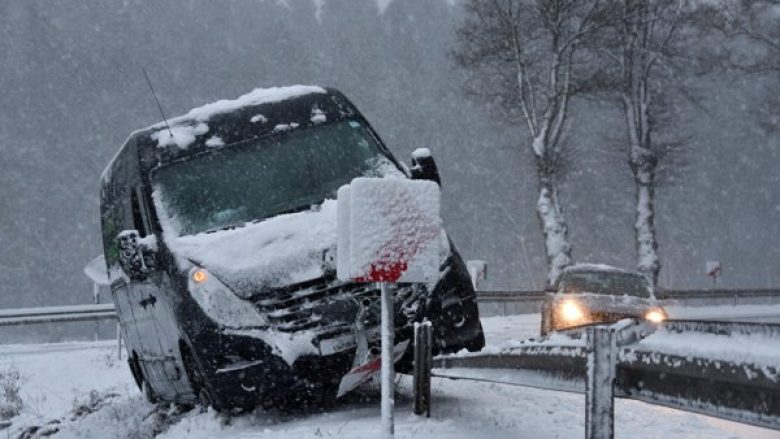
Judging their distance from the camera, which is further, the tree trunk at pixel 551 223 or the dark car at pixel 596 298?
the tree trunk at pixel 551 223

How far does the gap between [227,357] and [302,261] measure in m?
0.90

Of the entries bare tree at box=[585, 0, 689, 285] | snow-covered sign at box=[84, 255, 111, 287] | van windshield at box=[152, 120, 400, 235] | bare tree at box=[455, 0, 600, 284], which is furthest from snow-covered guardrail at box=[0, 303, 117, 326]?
bare tree at box=[585, 0, 689, 285]

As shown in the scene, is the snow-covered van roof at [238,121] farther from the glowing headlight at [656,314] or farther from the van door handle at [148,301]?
the glowing headlight at [656,314]

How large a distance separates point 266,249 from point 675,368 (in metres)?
3.78

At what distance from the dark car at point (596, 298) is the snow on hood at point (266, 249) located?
281 inches

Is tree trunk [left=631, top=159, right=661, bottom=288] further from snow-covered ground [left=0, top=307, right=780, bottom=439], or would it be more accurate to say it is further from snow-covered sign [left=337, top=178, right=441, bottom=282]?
snow-covered sign [left=337, top=178, right=441, bottom=282]

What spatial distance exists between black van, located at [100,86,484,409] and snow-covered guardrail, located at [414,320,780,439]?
2.05m

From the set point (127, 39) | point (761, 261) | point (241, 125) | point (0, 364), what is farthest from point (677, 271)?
point (241, 125)

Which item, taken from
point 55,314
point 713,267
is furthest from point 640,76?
point 55,314

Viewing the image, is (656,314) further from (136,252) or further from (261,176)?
(136,252)

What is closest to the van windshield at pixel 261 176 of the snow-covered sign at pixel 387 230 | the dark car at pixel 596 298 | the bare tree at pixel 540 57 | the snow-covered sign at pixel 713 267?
the snow-covered sign at pixel 387 230

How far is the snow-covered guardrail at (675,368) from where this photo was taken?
3.74 metres

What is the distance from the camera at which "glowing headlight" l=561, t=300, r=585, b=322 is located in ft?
46.3

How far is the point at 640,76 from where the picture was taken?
28.6 m
